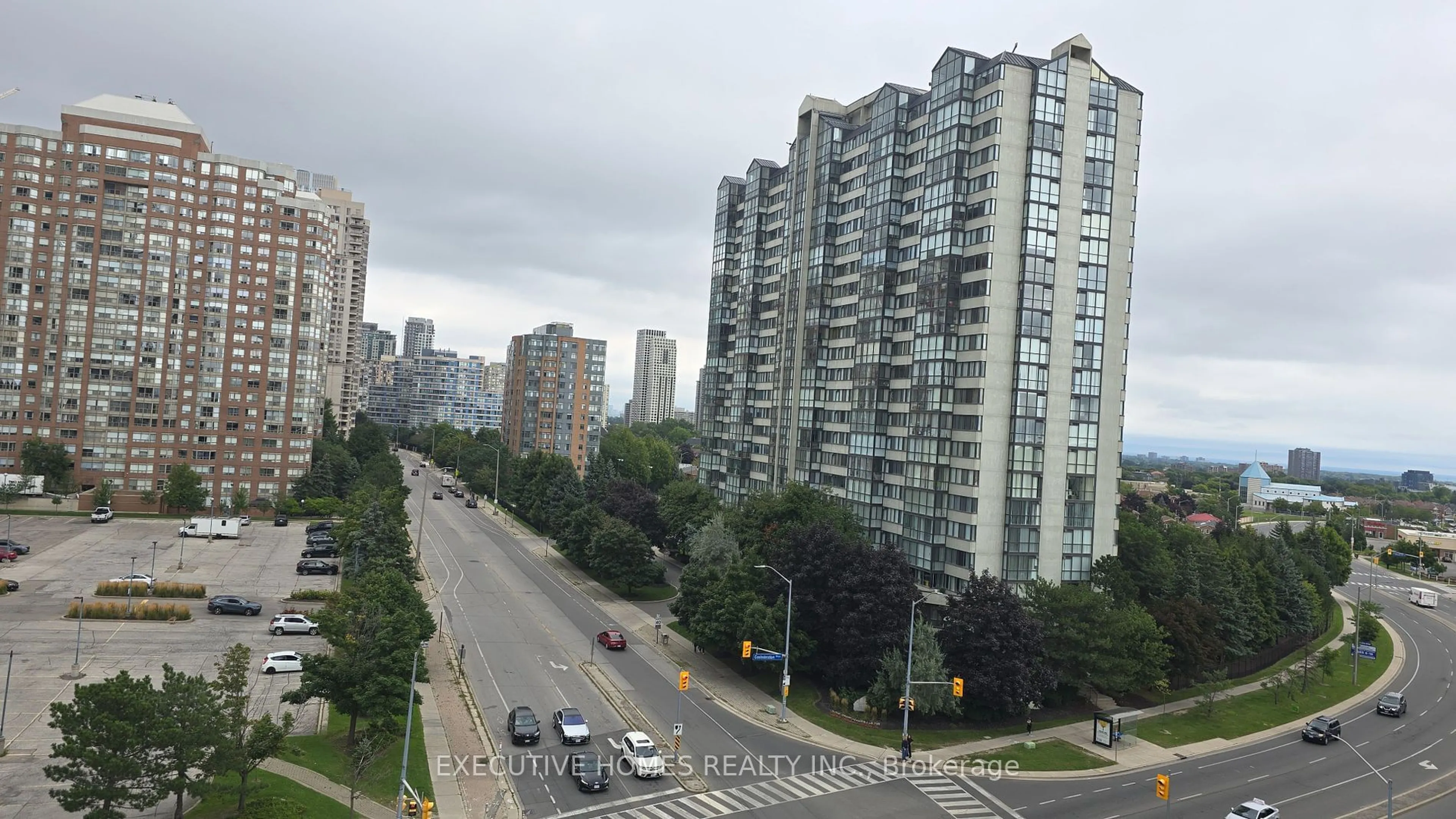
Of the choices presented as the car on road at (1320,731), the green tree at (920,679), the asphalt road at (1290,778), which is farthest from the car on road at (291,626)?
the car on road at (1320,731)

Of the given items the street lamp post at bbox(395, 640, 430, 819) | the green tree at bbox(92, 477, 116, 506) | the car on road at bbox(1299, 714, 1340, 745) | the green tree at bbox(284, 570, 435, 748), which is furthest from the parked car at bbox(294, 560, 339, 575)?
the car on road at bbox(1299, 714, 1340, 745)

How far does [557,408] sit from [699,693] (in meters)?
129

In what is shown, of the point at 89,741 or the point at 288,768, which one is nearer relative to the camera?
the point at 89,741

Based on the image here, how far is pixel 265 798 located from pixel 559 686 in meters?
23.3

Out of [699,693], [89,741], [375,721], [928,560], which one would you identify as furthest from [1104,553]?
[89,741]

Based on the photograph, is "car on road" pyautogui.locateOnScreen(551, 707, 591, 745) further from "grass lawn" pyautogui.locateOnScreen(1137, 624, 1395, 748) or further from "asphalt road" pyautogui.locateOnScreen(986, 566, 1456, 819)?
"grass lawn" pyautogui.locateOnScreen(1137, 624, 1395, 748)

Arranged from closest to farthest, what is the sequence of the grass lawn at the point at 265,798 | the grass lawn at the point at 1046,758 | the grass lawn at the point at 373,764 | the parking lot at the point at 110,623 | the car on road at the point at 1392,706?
the grass lawn at the point at 265,798
the grass lawn at the point at 373,764
the parking lot at the point at 110,623
the grass lawn at the point at 1046,758
the car on road at the point at 1392,706

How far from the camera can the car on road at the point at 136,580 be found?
2761 inches

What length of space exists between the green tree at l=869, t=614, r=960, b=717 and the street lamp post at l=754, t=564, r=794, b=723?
215 inches

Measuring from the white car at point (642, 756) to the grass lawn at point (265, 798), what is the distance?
13.1m

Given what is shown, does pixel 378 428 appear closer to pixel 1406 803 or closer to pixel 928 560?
pixel 928 560

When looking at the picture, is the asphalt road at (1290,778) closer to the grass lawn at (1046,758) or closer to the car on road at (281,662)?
the grass lawn at (1046,758)

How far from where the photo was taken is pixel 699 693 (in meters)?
55.8

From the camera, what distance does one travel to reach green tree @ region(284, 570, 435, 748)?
40.2m
